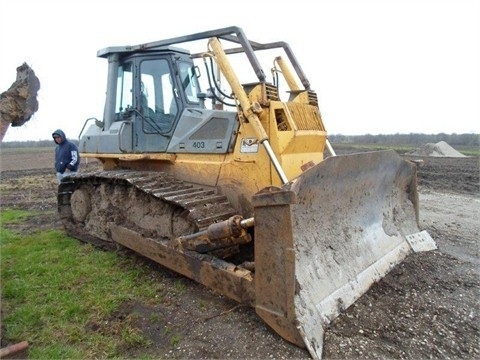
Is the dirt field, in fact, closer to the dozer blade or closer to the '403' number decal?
the dozer blade

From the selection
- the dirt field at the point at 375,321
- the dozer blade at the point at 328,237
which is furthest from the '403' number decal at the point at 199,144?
the dozer blade at the point at 328,237

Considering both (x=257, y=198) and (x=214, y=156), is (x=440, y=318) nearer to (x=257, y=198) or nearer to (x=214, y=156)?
(x=257, y=198)

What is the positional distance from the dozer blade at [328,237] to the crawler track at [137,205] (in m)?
1.06

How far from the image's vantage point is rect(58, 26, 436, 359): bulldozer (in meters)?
3.27

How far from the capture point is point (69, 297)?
13.7 feet

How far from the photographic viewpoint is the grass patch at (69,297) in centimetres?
336

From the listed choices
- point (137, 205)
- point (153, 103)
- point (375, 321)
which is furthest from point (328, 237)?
point (153, 103)

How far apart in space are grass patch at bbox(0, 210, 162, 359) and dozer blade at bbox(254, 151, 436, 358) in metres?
1.23

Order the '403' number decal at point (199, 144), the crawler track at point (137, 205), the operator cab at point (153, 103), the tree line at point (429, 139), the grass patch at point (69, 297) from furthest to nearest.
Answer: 1. the tree line at point (429, 139)
2. the operator cab at point (153, 103)
3. the '403' number decal at point (199, 144)
4. the crawler track at point (137, 205)
5. the grass patch at point (69, 297)

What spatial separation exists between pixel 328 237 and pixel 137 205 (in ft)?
8.44

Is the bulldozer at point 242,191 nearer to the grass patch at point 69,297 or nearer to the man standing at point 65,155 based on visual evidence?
the grass patch at point 69,297

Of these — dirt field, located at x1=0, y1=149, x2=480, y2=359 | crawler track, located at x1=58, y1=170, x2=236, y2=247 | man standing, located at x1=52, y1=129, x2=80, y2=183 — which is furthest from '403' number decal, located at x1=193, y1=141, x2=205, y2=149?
man standing, located at x1=52, y1=129, x2=80, y2=183

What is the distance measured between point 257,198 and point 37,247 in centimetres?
429

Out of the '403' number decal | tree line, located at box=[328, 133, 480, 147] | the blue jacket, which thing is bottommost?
tree line, located at box=[328, 133, 480, 147]
